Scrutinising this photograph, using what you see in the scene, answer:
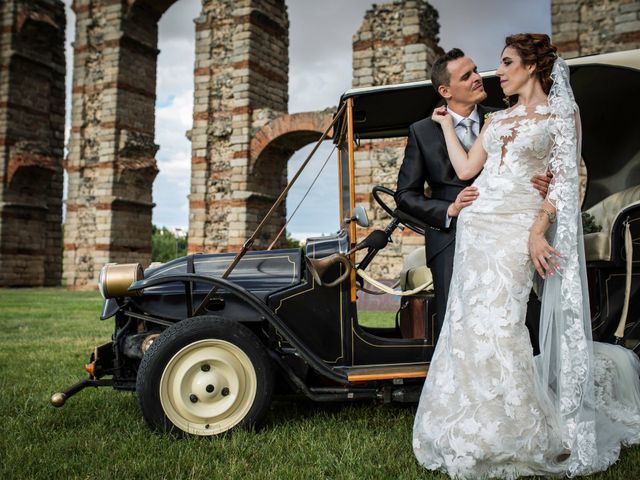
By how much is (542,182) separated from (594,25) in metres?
11.5

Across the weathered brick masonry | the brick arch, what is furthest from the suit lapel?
the weathered brick masonry

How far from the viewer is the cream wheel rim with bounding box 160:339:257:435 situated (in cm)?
319

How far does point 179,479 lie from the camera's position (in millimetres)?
2590

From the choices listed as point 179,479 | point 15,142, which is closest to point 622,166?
point 179,479

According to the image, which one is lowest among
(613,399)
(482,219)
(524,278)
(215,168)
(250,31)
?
(613,399)

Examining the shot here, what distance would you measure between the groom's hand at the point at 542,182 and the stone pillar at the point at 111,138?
16823 millimetres

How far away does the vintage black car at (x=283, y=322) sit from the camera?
321 centimetres

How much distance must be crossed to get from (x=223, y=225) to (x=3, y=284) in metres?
10.6

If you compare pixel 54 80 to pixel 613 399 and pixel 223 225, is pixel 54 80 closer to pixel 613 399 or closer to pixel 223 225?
pixel 223 225

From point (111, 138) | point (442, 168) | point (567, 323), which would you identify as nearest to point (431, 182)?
point (442, 168)

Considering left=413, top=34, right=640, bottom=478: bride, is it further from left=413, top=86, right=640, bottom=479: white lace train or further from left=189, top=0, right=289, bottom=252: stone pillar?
left=189, top=0, right=289, bottom=252: stone pillar

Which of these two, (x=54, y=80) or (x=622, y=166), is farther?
(x=54, y=80)

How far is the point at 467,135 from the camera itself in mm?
3182

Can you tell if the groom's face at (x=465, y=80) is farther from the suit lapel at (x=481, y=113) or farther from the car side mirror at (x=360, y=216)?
the car side mirror at (x=360, y=216)
